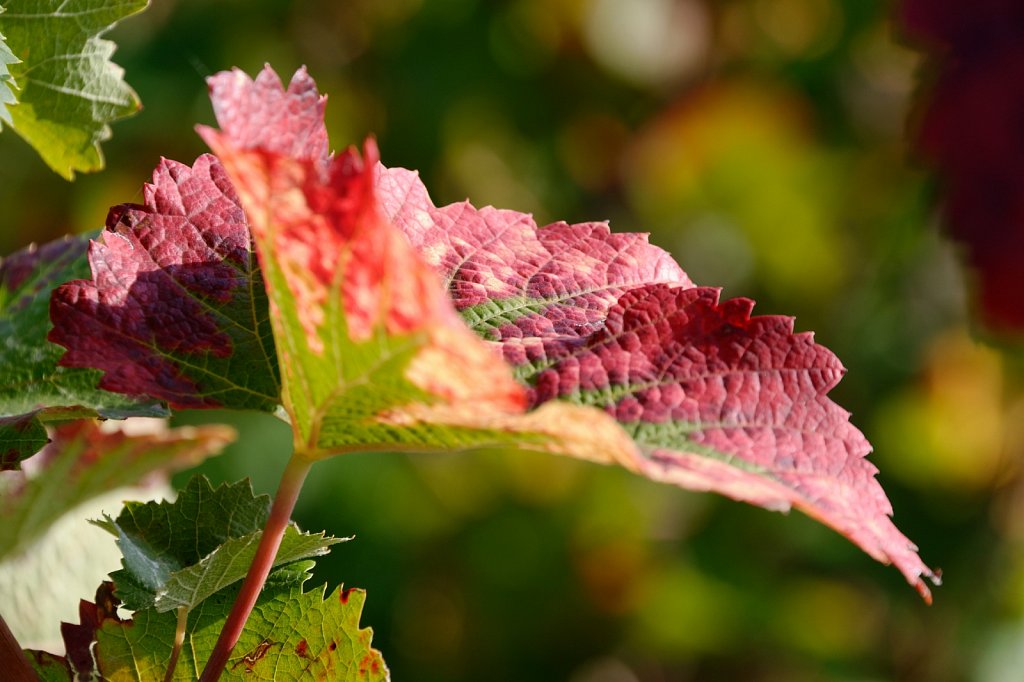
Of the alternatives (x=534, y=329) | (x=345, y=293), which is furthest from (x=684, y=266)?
(x=345, y=293)

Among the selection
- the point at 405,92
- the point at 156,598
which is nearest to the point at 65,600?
the point at 156,598

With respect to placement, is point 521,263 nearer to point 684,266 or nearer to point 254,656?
point 254,656

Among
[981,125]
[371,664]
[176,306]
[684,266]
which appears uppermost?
[176,306]

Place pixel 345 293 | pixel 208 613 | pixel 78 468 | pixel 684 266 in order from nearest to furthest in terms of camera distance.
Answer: pixel 345 293 < pixel 208 613 < pixel 78 468 < pixel 684 266

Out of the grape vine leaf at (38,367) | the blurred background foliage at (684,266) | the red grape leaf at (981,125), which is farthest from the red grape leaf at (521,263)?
the blurred background foliage at (684,266)

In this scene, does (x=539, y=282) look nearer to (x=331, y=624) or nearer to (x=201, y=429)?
(x=331, y=624)

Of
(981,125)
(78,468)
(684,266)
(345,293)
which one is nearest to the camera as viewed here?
(345,293)

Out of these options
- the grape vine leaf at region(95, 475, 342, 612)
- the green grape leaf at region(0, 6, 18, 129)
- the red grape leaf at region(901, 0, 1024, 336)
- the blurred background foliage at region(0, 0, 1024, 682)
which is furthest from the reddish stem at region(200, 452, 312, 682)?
the blurred background foliage at region(0, 0, 1024, 682)
